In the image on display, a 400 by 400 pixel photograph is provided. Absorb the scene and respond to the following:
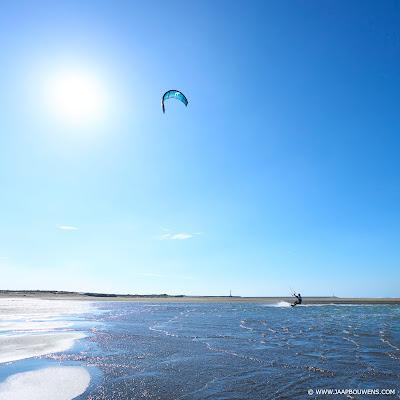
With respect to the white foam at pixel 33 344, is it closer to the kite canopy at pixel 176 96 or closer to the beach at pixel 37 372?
the beach at pixel 37 372

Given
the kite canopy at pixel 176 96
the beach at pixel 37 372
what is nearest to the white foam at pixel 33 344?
the beach at pixel 37 372

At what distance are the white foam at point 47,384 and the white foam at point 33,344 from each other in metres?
2.67

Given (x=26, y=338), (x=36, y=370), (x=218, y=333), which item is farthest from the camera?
(x=218, y=333)

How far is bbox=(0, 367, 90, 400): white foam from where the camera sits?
26.6 feet

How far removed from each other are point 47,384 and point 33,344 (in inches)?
291

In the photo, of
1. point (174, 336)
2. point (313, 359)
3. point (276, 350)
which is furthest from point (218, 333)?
point (313, 359)

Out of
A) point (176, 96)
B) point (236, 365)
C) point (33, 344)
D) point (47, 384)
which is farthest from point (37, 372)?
point (176, 96)

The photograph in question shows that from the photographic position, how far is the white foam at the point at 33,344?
1291cm

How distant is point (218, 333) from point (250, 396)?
12655 mm

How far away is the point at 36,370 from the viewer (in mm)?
10562

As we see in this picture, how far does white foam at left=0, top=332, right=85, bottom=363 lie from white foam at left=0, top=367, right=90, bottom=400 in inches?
105

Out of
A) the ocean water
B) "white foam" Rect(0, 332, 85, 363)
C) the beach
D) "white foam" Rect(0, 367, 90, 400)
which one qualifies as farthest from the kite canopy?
"white foam" Rect(0, 367, 90, 400)

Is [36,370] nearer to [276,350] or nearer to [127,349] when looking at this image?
[127,349]

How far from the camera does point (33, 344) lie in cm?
1540
